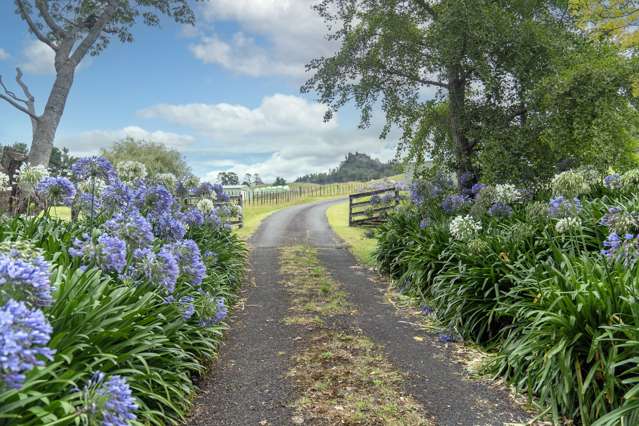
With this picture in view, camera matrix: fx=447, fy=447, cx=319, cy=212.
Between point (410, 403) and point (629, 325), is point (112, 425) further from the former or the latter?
point (629, 325)

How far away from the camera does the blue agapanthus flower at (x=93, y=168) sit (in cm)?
497

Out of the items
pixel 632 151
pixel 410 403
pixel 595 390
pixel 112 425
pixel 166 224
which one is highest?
pixel 632 151

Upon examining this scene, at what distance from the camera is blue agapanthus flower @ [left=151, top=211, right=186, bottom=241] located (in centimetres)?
498

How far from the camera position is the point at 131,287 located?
366 cm

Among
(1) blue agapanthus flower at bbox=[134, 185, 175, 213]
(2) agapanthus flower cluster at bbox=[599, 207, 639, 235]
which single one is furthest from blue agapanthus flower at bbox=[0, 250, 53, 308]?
(2) agapanthus flower cluster at bbox=[599, 207, 639, 235]

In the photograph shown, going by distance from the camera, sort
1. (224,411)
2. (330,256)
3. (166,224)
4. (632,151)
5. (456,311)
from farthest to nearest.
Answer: (330,256), (632,151), (456,311), (166,224), (224,411)

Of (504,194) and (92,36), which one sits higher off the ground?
(92,36)

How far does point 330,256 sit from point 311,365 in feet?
23.9

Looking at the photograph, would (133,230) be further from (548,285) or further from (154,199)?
(548,285)

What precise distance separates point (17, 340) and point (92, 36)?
45.5ft

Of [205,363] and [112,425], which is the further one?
[205,363]

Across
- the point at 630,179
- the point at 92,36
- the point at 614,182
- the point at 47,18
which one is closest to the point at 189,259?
the point at 630,179

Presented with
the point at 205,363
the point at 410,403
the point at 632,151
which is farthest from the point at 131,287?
the point at 632,151

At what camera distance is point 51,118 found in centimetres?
1216
